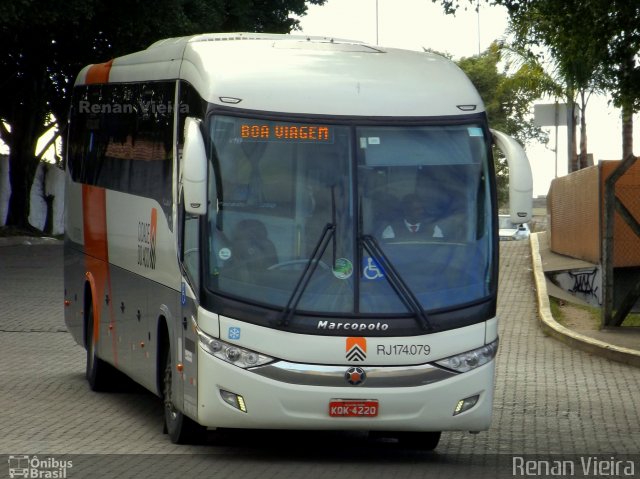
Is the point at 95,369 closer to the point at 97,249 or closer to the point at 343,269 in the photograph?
the point at 97,249

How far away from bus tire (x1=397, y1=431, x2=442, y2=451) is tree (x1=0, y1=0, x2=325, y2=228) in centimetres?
1587

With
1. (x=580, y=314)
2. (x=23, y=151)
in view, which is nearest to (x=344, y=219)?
(x=580, y=314)

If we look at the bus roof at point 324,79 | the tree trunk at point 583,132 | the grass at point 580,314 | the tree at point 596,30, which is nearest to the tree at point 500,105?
the tree trunk at point 583,132

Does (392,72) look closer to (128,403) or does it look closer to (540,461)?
(540,461)

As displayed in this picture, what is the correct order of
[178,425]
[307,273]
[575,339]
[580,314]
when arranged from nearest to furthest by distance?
[307,273] → [178,425] → [575,339] → [580,314]

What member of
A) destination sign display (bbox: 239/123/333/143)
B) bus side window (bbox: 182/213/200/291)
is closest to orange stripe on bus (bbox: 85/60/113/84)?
bus side window (bbox: 182/213/200/291)

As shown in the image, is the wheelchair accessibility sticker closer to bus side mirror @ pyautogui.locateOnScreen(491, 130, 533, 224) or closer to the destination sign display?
the destination sign display

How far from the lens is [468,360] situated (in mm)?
10211

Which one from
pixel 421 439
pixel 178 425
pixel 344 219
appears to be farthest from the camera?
pixel 421 439

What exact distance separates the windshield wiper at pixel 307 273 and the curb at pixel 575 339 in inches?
338

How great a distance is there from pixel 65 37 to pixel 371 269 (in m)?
26.2

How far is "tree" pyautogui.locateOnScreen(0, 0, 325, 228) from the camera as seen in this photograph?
29781 millimetres

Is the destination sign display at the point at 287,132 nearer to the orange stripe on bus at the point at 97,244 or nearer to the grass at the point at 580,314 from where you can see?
the orange stripe on bus at the point at 97,244

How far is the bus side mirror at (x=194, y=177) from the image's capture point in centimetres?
981
